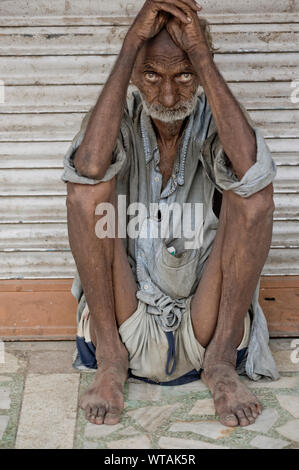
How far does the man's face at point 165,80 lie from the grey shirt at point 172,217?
0.43ft

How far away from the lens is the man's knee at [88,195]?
2.95 m

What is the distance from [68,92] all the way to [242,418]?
1807 millimetres

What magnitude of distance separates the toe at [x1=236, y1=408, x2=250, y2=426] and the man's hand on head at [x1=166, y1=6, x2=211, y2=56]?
128 centimetres

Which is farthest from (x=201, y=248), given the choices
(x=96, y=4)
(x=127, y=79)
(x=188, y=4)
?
(x=96, y=4)

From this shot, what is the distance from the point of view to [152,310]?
126 inches

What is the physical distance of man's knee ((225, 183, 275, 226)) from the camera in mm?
2918

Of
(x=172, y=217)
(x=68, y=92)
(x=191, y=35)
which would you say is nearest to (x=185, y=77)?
(x=191, y=35)

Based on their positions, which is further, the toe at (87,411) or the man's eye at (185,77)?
the man's eye at (185,77)

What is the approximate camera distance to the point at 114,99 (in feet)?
9.82

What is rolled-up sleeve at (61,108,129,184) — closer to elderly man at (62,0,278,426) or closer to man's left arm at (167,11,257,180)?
elderly man at (62,0,278,426)

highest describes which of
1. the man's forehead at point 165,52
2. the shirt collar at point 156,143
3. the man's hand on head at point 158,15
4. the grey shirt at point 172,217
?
the man's hand on head at point 158,15

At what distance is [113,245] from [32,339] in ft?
2.64

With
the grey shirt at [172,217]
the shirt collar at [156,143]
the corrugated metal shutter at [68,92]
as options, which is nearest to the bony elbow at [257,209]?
the grey shirt at [172,217]

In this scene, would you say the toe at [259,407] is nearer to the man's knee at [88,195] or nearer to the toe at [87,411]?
the toe at [87,411]
